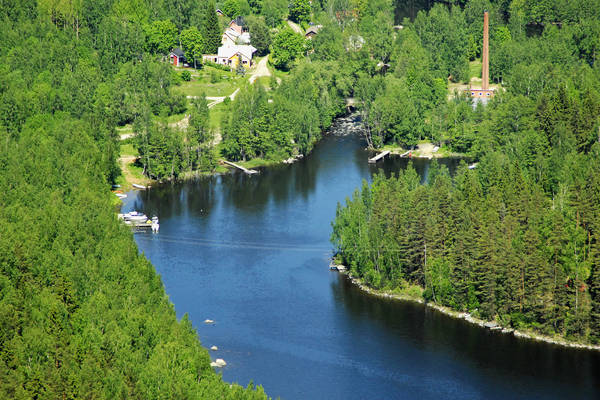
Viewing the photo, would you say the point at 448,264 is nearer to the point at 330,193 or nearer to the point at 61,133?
the point at 330,193

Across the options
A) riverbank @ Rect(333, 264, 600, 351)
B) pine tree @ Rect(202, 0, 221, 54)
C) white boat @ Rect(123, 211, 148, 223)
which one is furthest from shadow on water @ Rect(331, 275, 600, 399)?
pine tree @ Rect(202, 0, 221, 54)

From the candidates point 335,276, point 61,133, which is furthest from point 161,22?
point 335,276

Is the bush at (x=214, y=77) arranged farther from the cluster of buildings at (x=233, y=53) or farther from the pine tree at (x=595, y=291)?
the pine tree at (x=595, y=291)

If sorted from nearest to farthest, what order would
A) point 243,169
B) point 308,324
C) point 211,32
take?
1. point 308,324
2. point 243,169
3. point 211,32

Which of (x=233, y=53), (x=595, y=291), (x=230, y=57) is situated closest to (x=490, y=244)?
(x=595, y=291)

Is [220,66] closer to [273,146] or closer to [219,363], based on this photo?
[273,146]

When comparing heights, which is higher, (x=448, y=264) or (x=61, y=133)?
(x=61, y=133)

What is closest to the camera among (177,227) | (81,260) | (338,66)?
(81,260)
